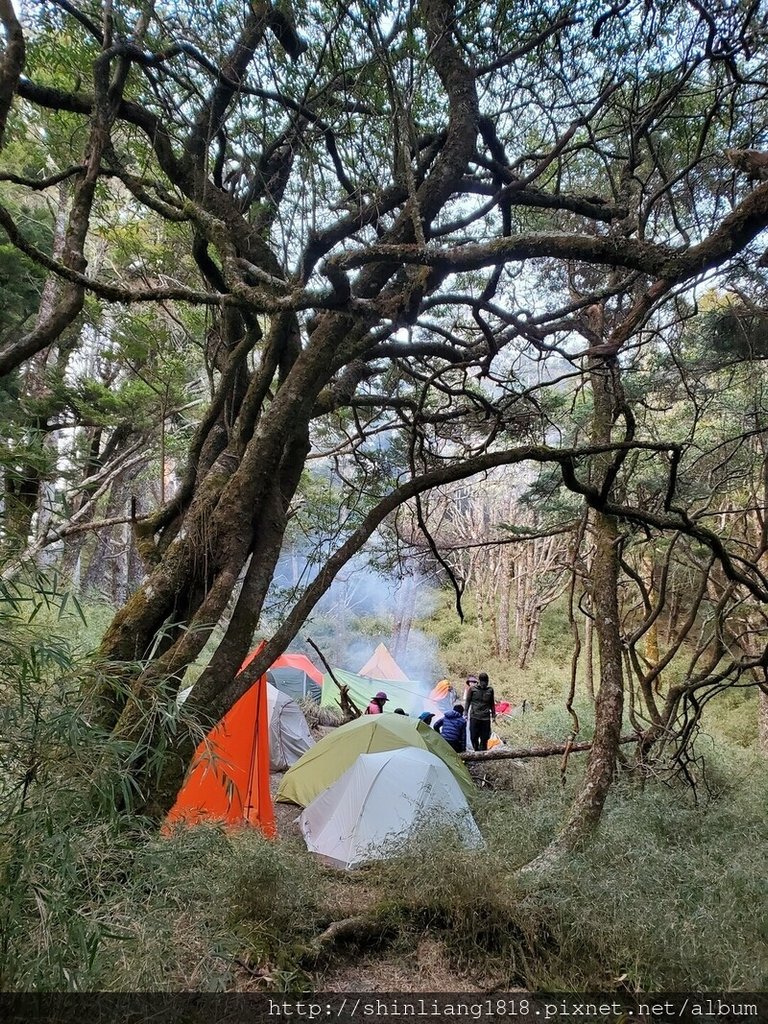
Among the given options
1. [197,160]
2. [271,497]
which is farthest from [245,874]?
[197,160]

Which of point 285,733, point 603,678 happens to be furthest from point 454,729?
point 603,678

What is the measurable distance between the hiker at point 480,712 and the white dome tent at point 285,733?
86.2 inches

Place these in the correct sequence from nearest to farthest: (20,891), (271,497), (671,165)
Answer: (20,891) → (271,497) → (671,165)

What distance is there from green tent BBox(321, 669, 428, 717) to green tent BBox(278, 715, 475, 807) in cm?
428

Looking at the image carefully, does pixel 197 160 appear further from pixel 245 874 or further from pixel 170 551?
pixel 245 874

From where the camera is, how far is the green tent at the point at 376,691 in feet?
34.6

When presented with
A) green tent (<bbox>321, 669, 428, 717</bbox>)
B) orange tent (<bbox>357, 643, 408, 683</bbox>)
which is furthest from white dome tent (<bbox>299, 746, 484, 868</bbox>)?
orange tent (<bbox>357, 643, 408, 683</bbox>)

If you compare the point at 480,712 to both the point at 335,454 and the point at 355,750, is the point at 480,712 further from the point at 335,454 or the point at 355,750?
the point at 335,454

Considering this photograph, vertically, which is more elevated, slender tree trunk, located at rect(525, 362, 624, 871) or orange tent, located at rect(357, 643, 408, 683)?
slender tree trunk, located at rect(525, 362, 624, 871)

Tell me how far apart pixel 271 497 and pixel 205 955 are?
1884mm

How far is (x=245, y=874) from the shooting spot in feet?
8.66

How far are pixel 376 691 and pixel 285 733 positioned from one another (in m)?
3.66

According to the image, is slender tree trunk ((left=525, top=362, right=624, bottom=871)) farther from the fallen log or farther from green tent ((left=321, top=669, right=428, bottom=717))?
green tent ((left=321, top=669, right=428, bottom=717))

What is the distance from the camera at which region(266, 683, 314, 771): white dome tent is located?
739 cm
